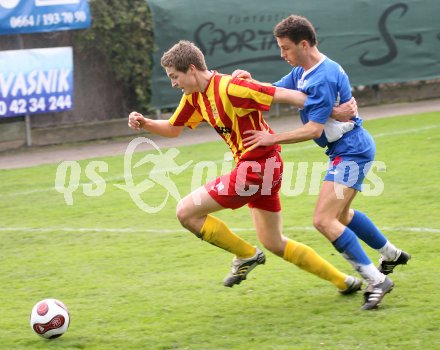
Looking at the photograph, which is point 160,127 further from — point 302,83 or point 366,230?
point 366,230

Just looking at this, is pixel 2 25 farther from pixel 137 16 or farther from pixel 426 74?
pixel 426 74

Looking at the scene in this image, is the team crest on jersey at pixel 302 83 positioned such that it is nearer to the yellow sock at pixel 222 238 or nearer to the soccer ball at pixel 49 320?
the yellow sock at pixel 222 238

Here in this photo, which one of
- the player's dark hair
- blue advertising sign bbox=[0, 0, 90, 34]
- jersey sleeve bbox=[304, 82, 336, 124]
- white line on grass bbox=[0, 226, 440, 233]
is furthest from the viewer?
blue advertising sign bbox=[0, 0, 90, 34]

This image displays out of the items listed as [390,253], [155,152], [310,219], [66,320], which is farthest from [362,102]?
[66,320]

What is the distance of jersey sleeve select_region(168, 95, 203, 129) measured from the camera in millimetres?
7002

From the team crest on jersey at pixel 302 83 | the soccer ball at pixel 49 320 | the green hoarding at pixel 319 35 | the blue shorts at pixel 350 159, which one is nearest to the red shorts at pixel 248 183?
the blue shorts at pixel 350 159

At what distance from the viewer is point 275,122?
18.6 m

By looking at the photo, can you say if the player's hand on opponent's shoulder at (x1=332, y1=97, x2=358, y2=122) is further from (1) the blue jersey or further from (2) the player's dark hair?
(2) the player's dark hair

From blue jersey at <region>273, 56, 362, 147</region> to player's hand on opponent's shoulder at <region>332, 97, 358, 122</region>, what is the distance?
0.15 feet

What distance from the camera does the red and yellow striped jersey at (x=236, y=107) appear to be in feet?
20.6

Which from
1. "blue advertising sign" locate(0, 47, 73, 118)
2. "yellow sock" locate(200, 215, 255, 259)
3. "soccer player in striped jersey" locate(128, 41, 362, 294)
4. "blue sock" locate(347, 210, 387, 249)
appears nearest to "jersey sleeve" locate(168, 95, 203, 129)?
"soccer player in striped jersey" locate(128, 41, 362, 294)

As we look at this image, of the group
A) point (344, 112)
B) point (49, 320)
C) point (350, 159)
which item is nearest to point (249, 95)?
point (344, 112)

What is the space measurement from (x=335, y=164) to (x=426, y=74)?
14192 mm

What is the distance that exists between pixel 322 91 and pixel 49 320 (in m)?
2.32
